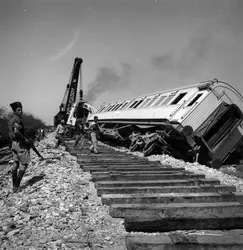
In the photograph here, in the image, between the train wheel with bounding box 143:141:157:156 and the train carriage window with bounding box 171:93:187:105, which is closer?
the train wheel with bounding box 143:141:157:156

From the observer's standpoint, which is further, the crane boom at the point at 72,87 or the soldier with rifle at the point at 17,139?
the crane boom at the point at 72,87

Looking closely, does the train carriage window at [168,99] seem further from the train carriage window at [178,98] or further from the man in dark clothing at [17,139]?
the man in dark clothing at [17,139]

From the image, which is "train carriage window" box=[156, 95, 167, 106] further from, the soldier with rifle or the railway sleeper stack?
the soldier with rifle

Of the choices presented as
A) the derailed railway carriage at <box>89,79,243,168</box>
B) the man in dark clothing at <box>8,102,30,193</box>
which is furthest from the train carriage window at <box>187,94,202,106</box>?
the man in dark clothing at <box>8,102,30,193</box>

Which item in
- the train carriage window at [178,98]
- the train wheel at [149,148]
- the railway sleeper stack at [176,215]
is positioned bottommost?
the railway sleeper stack at [176,215]

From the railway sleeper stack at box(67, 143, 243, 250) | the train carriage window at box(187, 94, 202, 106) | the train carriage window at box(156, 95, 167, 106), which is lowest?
the railway sleeper stack at box(67, 143, 243, 250)

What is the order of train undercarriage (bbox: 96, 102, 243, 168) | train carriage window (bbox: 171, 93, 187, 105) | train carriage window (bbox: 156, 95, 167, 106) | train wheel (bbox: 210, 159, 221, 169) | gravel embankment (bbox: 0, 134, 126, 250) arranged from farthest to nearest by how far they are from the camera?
train carriage window (bbox: 156, 95, 167, 106) → train carriage window (bbox: 171, 93, 187, 105) → train undercarriage (bbox: 96, 102, 243, 168) → train wheel (bbox: 210, 159, 221, 169) → gravel embankment (bbox: 0, 134, 126, 250)

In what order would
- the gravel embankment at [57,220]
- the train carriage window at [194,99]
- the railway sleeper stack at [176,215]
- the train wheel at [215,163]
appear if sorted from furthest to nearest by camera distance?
the train carriage window at [194,99]
the train wheel at [215,163]
the gravel embankment at [57,220]
the railway sleeper stack at [176,215]

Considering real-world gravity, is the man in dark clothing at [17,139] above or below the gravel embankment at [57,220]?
above

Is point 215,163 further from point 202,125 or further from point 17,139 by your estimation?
point 17,139

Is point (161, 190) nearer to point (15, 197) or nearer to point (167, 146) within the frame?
point (15, 197)

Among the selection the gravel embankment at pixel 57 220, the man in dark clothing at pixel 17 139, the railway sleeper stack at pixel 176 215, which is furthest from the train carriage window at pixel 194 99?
the man in dark clothing at pixel 17 139

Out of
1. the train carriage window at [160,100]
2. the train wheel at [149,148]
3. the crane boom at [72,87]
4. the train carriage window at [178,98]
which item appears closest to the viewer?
the train wheel at [149,148]

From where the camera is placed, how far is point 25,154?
5.71 metres
